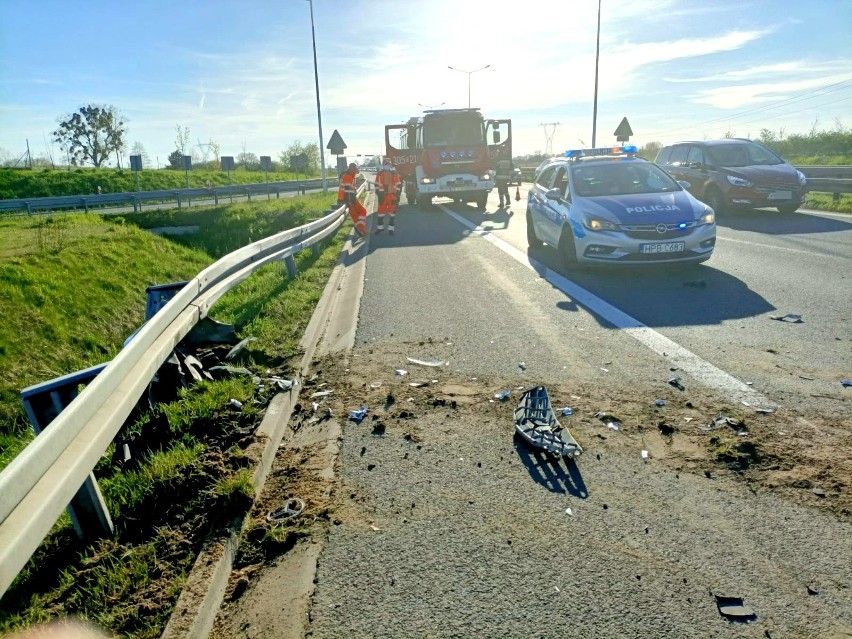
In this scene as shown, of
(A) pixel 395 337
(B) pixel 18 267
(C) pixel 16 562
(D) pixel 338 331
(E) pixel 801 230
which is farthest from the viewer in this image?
(E) pixel 801 230

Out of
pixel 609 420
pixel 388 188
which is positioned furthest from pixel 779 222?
pixel 609 420

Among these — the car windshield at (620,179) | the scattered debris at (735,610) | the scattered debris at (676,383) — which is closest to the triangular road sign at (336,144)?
the car windshield at (620,179)

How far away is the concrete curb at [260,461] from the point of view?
2.75 meters

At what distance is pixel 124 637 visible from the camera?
2662 mm

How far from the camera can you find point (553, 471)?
3.94 meters

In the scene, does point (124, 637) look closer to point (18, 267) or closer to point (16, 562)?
point (16, 562)

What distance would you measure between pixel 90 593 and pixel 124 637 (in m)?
0.42

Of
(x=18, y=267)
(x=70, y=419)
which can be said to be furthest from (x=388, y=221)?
(x=70, y=419)

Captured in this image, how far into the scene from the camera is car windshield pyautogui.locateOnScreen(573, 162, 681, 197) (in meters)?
10.5

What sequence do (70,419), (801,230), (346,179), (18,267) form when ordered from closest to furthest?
(70,419), (18,267), (801,230), (346,179)

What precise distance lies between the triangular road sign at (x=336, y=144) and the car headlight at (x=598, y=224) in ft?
60.7

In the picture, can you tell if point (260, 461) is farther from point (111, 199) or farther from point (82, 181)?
point (82, 181)

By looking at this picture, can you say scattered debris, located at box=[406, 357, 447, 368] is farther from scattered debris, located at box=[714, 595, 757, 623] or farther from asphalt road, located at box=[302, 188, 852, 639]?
scattered debris, located at box=[714, 595, 757, 623]

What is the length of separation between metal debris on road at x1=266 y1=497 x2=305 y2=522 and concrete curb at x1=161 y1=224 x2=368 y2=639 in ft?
0.49
